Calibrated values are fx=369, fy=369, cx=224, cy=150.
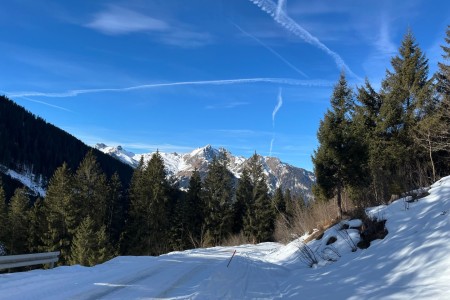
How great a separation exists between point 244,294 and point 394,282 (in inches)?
142

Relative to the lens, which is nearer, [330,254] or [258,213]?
[330,254]

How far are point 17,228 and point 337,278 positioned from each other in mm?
40505

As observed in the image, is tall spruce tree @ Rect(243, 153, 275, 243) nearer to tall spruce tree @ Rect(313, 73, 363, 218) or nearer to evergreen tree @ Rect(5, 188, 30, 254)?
tall spruce tree @ Rect(313, 73, 363, 218)

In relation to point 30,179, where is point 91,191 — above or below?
below

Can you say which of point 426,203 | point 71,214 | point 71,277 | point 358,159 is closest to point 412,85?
point 358,159

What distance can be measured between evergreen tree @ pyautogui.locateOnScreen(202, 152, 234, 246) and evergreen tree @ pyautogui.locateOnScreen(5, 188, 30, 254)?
69.7 ft

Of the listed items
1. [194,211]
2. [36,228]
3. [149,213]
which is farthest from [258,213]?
[36,228]

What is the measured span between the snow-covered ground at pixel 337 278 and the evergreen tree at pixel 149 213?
32.9m

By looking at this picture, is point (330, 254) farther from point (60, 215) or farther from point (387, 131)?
point (60, 215)

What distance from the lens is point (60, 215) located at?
38.5 meters

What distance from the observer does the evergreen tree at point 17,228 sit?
40031 mm

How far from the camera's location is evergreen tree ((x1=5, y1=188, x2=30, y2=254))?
1576 inches

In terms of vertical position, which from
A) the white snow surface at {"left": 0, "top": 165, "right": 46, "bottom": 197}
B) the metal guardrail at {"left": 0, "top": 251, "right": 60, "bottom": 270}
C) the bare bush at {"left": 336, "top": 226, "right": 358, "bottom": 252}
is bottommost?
the bare bush at {"left": 336, "top": 226, "right": 358, "bottom": 252}

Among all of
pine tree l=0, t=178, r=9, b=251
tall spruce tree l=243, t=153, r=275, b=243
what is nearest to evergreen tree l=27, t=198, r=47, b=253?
pine tree l=0, t=178, r=9, b=251
